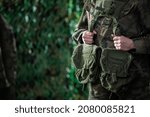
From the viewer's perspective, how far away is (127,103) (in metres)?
5.04

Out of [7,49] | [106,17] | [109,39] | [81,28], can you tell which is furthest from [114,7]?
[7,49]

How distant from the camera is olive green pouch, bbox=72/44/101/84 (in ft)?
16.1

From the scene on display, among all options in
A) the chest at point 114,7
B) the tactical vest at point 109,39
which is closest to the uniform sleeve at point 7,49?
the tactical vest at point 109,39

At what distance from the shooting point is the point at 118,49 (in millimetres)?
4832

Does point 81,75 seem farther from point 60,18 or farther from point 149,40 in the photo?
point 60,18

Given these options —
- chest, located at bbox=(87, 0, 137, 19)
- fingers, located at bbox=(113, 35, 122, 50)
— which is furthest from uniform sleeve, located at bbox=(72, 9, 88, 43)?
fingers, located at bbox=(113, 35, 122, 50)

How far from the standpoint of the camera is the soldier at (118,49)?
4.77m

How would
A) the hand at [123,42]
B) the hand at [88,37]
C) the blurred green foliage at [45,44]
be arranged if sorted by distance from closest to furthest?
the hand at [123,42]
the hand at [88,37]
the blurred green foliage at [45,44]

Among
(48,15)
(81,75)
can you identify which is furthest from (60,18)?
(81,75)

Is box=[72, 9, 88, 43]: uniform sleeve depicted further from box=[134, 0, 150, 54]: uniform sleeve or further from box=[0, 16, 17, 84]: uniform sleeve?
box=[0, 16, 17, 84]: uniform sleeve

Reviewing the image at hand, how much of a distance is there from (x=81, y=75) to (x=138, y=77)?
486mm

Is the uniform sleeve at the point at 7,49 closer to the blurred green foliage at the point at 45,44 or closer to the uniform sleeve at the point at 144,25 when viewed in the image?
the blurred green foliage at the point at 45,44

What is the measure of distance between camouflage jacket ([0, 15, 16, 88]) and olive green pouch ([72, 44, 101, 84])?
1938 mm

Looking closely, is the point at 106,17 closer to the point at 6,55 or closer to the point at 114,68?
the point at 114,68
